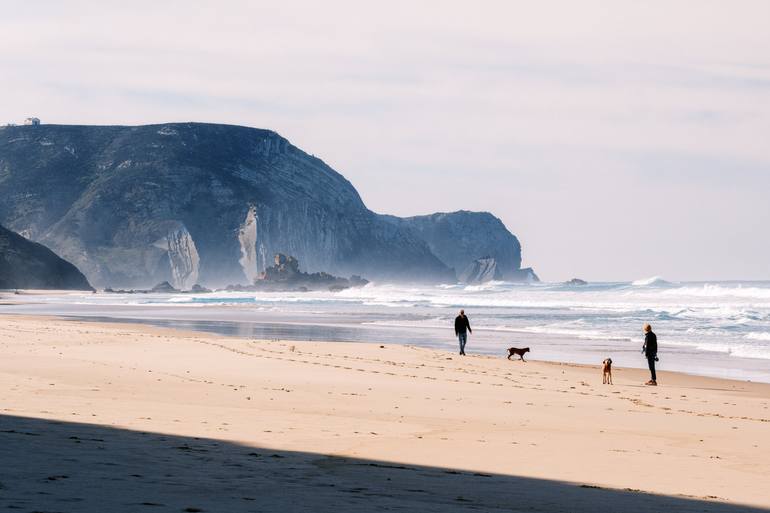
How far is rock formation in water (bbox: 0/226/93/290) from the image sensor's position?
458 ft

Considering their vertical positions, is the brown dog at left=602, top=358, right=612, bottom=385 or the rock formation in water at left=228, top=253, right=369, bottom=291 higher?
the rock formation in water at left=228, top=253, right=369, bottom=291

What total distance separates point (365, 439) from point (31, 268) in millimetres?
140174

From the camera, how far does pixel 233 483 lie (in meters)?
8.40

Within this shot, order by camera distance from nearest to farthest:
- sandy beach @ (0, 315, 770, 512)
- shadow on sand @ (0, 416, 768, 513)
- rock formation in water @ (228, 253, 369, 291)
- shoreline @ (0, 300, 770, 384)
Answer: shadow on sand @ (0, 416, 768, 513) < sandy beach @ (0, 315, 770, 512) < shoreline @ (0, 300, 770, 384) < rock formation in water @ (228, 253, 369, 291)

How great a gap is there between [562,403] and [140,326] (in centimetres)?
2893

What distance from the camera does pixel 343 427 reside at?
42.8 ft

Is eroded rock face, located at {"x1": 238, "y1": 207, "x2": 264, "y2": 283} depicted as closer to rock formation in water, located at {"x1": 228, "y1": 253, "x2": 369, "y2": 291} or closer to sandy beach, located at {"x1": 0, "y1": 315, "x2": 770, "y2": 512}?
rock formation in water, located at {"x1": 228, "y1": 253, "x2": 369, "y2": 291}

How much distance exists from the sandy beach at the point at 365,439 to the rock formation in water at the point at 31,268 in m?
123

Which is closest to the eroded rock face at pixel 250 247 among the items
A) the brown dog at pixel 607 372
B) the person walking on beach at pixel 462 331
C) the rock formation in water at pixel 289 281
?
the rock formation in water at pixel 289 281

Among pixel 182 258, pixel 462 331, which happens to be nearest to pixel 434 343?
pixel 462 331

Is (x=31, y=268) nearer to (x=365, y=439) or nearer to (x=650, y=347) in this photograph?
(x=650, y=347)

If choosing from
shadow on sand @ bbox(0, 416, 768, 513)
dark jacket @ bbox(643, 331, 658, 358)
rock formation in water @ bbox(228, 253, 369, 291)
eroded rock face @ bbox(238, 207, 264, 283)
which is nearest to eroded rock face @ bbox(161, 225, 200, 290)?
eroded rock face @ bbox(238, 207, 264, 283)

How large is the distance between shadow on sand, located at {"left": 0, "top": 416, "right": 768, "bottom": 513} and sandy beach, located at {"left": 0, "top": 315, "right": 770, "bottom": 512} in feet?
0.09

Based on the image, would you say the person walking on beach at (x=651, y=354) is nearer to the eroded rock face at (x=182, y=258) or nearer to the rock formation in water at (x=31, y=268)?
the rock formation in water at (x=31, y=268)
